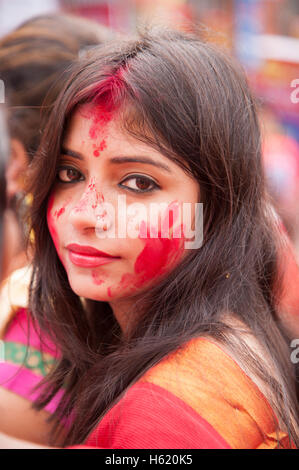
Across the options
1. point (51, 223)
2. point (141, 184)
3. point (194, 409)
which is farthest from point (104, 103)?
point (194, 409)

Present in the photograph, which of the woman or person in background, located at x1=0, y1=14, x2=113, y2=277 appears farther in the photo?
person in background, located at x1=0, y1=14, x2=113, y2=277

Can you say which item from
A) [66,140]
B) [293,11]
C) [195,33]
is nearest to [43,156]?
[66,140]

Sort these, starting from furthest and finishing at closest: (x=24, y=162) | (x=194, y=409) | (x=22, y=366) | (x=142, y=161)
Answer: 1. (x=24, y=162)
2. (x=22, y=366)
3. (x=142, y=161)
4. (x=194, y=409)

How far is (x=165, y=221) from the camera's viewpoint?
1.04 meters

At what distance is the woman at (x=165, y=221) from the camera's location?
99 centimetres

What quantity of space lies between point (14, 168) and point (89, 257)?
94 cm

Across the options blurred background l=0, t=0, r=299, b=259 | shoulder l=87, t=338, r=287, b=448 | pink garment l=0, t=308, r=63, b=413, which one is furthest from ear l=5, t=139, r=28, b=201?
blurred background l=0, t=0, r=299, b=259

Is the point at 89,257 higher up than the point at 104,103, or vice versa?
the point at 104,103

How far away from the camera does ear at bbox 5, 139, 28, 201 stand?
1.89 meters

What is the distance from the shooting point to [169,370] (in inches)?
36.7

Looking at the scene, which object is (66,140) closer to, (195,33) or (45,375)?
(195,33)

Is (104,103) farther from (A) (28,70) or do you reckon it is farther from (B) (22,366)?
(A) (28,70)

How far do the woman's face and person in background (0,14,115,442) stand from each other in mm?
231

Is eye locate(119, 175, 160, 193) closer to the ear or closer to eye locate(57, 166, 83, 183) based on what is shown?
eye locate(57, 166, 83, 183)
